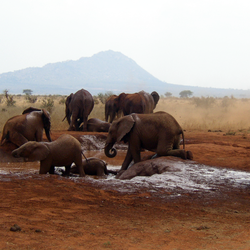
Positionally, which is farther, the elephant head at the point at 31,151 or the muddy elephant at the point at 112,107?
the muddy elephant at the point at 112,107

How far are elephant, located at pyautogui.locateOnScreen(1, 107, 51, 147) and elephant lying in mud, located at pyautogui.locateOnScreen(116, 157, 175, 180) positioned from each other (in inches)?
113

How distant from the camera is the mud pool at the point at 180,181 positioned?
6.32 meters

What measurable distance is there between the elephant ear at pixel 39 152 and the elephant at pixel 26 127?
2.50 metres

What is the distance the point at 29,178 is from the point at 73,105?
978cm

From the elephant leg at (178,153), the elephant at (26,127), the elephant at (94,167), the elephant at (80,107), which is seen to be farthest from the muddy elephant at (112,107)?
the elephant leg at (178,153)

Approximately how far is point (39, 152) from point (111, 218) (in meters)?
3.21

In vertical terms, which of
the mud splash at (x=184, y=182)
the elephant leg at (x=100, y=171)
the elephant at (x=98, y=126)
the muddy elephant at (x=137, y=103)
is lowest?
the elephant leg at (x=100, y=171)

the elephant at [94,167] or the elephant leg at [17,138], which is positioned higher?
the elephant leg at [17,138]

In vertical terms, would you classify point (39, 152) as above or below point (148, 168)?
above

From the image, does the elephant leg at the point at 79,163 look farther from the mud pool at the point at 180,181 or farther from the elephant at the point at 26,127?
the elephant at the point at 26,127

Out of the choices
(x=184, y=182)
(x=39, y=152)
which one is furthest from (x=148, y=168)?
(x=39, y=152)

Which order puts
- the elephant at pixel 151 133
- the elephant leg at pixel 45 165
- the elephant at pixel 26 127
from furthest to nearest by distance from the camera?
the elephant at pixel 26 127 < the elephant at pixel 151 133 < the elephant leg at pixel 45 165

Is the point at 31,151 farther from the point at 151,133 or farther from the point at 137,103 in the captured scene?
the point at 137,103

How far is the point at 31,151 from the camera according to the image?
7.34m
